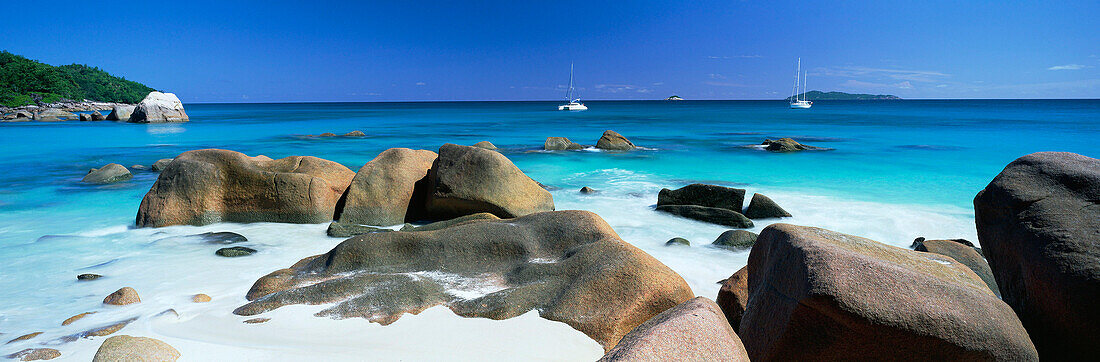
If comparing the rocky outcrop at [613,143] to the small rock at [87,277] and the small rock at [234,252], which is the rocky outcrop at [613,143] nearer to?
the small rock at [234,252]

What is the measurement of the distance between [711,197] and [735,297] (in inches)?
212

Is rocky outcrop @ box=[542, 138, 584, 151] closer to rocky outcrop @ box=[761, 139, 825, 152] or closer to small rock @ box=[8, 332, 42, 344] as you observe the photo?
rocky outcrop @ box=[761, 139, 825, 152]

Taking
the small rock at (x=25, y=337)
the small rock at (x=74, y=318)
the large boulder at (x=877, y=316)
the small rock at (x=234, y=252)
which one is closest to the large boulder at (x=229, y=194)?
the small rock at (x=234, y=252)

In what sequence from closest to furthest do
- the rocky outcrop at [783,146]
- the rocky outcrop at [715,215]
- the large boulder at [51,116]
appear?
the rocky outcrop at [715,215] → the rocky outcrop at [783,146] → the large boulder at [51,116]

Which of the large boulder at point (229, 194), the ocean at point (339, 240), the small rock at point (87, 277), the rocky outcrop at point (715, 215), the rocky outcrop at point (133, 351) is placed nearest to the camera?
the rocky outcrop at point (133, 351)

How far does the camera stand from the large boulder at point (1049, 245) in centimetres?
292

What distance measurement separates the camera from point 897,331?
249cm

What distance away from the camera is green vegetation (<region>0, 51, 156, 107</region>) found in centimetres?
5522

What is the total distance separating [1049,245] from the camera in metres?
3.12

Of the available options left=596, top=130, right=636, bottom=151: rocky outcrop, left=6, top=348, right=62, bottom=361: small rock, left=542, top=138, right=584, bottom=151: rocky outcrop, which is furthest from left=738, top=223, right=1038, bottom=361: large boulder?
left=542, top=138, right=584, bottom=151: rocky outcrop

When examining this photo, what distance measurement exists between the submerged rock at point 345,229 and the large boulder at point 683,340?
19.2 feet

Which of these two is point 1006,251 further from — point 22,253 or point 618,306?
point 22,253

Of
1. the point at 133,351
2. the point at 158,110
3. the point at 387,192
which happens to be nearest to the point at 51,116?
the point at 158,110

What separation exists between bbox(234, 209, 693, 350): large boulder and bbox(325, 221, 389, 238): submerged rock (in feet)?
7.08
